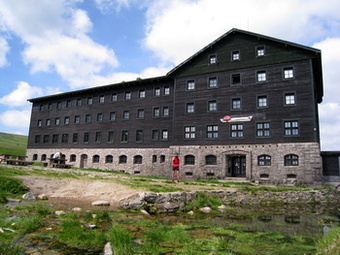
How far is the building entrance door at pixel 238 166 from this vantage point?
2840 cm

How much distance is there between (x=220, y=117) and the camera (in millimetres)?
29344

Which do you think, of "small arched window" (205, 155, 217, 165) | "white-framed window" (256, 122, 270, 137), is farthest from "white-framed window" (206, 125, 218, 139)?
"white-framed window" (256, 122, 270, 137)

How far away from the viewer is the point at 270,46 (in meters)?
28.0

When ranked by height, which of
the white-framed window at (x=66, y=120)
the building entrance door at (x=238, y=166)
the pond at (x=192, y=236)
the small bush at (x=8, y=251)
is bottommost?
the pond at (x=192, y=236)

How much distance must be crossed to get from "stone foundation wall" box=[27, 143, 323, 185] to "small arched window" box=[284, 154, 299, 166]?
283mm

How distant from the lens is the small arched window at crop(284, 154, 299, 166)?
82.0ft

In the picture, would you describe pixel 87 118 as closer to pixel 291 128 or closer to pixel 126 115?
pixel 126 115

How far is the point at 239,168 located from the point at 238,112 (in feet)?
20.0

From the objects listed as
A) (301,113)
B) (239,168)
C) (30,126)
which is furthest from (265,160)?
(30,126)

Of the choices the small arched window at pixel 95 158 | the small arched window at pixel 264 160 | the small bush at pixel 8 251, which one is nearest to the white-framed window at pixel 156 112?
the small arched window at pixel 95 158

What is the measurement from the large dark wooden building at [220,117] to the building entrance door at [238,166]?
109 mm

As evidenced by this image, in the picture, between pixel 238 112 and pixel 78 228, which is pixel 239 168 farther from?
pixel 78 228

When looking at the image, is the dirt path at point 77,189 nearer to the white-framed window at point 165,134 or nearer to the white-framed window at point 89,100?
the white-framed window at point 165,134

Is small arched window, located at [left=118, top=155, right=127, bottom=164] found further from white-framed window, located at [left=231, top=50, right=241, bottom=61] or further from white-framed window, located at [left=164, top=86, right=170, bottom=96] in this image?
white-framed window, located at [left=231, top=50, right=241, bottom=61]
